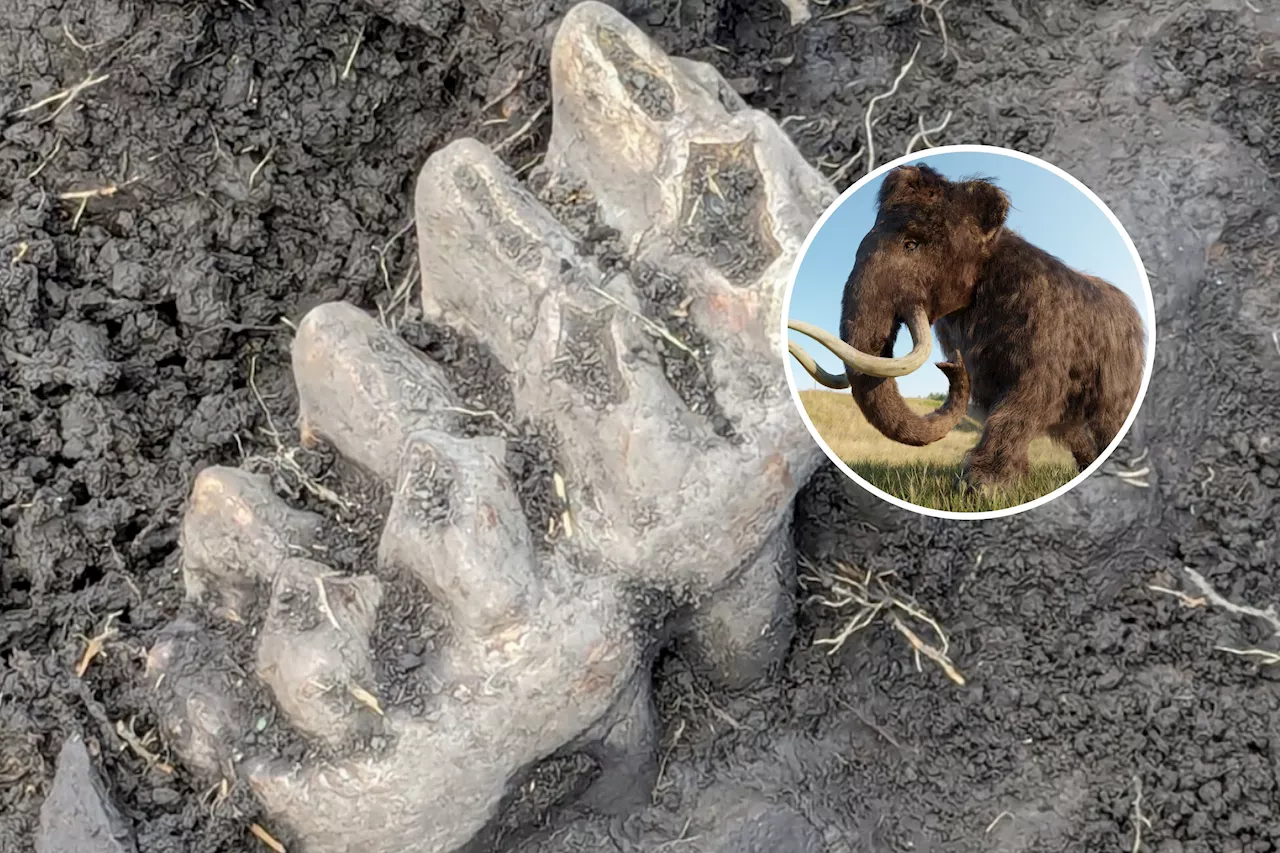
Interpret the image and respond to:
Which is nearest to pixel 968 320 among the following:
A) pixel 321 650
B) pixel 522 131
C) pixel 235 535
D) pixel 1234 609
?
pixel 1234 609

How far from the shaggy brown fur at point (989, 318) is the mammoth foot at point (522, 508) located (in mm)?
187

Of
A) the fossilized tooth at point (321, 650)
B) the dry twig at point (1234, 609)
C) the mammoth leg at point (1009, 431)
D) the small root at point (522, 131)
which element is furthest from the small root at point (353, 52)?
the dry twig at point (1234, 609)

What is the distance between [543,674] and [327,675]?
277 mm

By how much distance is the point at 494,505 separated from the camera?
1479mm

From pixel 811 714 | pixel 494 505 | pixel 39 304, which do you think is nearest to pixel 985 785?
pixel 811 714

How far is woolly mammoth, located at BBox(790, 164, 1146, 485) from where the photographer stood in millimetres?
1329

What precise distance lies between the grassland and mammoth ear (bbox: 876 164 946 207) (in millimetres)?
247

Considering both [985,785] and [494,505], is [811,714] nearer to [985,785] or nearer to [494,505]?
[985,785]

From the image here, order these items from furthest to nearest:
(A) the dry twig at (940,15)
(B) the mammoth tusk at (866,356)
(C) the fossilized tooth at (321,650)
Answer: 1. (A) the dry twig at (940,15)
2. (C) the fossilized tooth at (321,650)
3. (B) the mammoth tusk at (866,356)

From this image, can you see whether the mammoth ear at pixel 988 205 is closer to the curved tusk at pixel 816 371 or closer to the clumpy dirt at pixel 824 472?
→ the curved tusk at pixel 816 371

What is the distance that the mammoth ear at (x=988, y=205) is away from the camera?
1.35 metres

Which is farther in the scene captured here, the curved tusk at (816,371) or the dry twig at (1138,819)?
the dry twig at (1138,819)

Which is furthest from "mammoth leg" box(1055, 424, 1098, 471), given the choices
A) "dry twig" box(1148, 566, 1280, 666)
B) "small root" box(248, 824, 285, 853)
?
"small root" box(248, 824, 285, 853)

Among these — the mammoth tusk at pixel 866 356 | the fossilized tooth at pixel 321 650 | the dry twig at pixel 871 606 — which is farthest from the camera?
the dry twig at pixel 871 606
